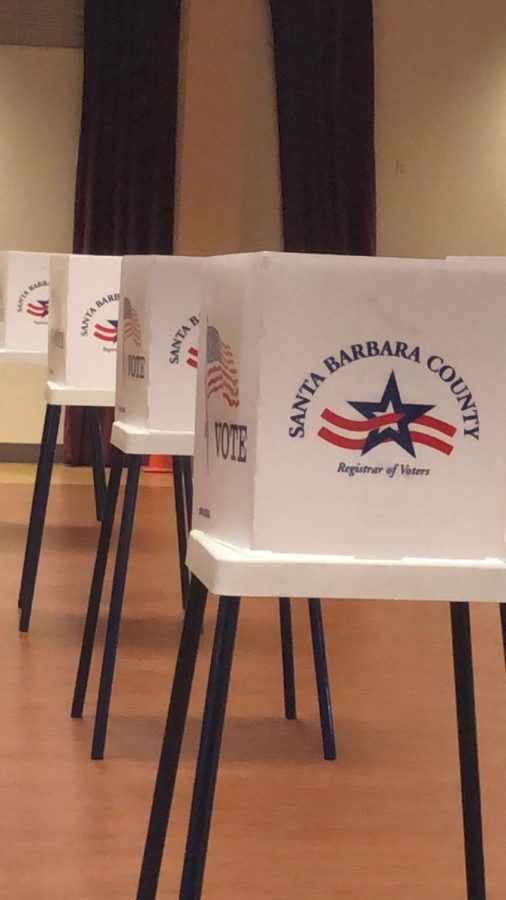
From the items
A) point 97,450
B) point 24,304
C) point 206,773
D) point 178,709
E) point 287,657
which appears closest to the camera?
point 206,773

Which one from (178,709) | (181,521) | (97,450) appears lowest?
(178,709)

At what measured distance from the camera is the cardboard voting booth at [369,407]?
1703 mm

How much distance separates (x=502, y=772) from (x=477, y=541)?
1.35 m

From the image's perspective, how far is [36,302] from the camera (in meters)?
4.98

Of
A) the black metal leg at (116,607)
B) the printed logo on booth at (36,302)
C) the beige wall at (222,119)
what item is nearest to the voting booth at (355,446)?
the black metal leg at (116,607)

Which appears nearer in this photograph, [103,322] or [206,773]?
[206,773]

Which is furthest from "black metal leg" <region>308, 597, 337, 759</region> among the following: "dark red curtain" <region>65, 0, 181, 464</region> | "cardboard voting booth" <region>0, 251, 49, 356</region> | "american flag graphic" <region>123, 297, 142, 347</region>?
"dark red curtain" <region>65, 0, 181, 464</region>

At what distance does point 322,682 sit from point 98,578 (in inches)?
20.0

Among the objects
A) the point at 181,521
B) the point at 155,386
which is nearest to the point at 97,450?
the point at 181,521

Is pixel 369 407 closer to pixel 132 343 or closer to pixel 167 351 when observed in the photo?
pixel 167 351

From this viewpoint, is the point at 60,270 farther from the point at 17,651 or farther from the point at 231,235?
the point at 231,235

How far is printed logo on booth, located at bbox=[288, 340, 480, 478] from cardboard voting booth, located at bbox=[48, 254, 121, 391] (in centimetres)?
231

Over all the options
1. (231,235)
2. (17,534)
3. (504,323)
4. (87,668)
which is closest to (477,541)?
(504,323)

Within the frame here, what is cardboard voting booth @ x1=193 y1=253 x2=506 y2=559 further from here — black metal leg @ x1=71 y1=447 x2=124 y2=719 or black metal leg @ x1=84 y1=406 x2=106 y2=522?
black metal leg @ x1=84 y1=406 x2=106 y2=522
